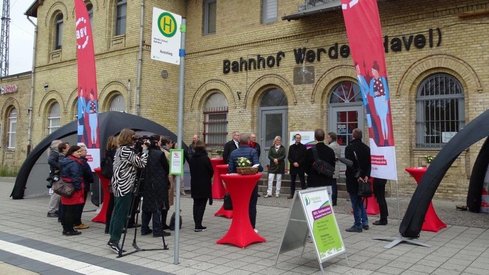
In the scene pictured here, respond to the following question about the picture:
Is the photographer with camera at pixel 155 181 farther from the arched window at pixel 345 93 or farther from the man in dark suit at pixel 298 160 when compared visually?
the arched window at pixel 345 93

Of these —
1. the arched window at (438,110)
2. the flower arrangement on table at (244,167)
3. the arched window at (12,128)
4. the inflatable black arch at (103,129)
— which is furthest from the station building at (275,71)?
the flower arrangement on table at (244,167)

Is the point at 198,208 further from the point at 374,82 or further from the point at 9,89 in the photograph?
the point at 9,89

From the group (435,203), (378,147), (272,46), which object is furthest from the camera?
(272,46)

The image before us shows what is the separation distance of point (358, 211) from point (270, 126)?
8658 mm

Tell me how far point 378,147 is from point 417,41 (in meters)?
7.06

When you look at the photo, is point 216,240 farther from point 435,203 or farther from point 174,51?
point 435,203

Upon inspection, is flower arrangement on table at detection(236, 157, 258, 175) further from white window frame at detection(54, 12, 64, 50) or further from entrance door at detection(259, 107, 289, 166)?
white window frame at detection(54, 12, 64, 50)

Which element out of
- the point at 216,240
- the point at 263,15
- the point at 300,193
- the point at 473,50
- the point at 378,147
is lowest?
the point at 216,240

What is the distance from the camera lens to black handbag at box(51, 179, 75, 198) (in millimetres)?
7594

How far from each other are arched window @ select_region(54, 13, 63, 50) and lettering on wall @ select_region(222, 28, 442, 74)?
10.1 metres

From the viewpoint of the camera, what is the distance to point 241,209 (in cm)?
702

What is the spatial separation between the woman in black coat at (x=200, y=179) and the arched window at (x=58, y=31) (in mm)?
17140

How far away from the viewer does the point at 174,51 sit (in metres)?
6.00

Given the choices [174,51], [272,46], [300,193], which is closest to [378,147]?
[300,193]
